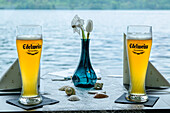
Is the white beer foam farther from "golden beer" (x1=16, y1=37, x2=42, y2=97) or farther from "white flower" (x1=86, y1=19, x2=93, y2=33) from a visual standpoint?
"white flower" (x1=86, y1=19, x2=93, y2=33)

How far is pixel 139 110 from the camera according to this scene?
973 mm

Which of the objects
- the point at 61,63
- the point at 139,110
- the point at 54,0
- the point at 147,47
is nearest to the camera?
the point at 139,110

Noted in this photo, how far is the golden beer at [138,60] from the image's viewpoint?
1.08 metres

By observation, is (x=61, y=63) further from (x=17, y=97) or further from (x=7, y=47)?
(x=17, y=97)

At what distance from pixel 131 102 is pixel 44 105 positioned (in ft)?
0.91

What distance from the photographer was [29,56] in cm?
104

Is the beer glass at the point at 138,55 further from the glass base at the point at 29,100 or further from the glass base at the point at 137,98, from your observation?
the glass base at the point at 29,100

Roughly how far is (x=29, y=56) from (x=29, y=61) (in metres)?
0.02

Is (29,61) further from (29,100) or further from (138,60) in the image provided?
(138,60)

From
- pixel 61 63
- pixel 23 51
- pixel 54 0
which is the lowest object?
pixel 61 63

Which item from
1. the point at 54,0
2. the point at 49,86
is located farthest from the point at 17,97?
the point at 54,0

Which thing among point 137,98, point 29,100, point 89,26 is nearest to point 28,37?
point 29,100

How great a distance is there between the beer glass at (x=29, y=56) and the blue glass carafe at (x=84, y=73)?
237mm

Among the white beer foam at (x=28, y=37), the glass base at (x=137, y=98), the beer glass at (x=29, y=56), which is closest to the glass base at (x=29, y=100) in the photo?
the beer glass at (x=29, y=56)
